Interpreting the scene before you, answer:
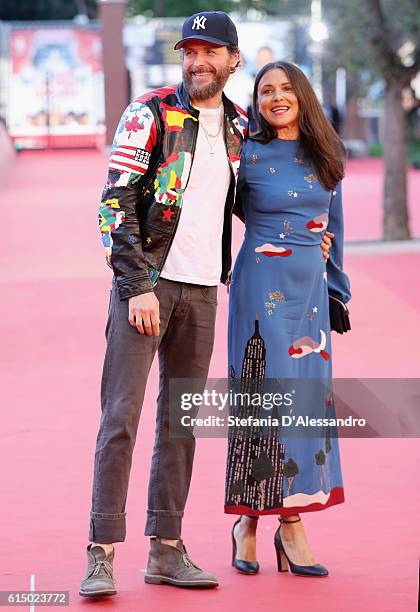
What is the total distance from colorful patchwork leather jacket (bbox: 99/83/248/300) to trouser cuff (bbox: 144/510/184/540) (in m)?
0.85

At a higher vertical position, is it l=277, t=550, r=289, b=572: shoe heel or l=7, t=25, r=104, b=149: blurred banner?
l=7, t=25, r=104, b=149: blurred banner

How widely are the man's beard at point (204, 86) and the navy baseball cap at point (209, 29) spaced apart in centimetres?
10

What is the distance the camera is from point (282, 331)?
511 centimetres

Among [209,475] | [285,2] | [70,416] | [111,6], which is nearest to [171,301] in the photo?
[209,475]

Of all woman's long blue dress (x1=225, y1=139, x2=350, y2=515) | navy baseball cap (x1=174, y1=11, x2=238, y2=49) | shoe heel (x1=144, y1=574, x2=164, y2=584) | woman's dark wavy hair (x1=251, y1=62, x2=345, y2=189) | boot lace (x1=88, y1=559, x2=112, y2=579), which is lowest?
shoe heel (x1=144, y1=574, x2=164, y2=584)

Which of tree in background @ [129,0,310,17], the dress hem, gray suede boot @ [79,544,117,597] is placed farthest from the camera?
tree in background @ [129,0,310,17]

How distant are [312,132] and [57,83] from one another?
47.4 meters

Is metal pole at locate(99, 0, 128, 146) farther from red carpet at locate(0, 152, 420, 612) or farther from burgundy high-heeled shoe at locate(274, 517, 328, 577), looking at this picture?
burgundy high-heeled shoe at locate(274, 517, 328, 577)

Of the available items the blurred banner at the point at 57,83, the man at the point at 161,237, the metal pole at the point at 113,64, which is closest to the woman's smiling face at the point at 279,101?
the man at the point at 161,237

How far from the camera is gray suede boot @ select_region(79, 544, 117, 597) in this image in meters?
4.71

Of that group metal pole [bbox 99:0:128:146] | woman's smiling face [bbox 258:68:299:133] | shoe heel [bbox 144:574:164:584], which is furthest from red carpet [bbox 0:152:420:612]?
metal pole [bbox 99:0:128:146]

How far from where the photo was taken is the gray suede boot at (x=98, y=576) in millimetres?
4707

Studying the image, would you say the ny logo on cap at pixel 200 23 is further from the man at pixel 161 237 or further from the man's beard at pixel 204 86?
the man's beard at pixel 204 86

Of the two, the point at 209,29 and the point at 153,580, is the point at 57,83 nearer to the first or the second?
the point at 209,29
